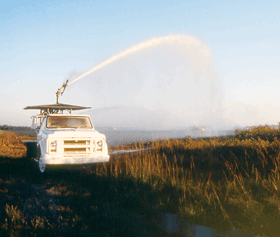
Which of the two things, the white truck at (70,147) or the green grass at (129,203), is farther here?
the white truck at (70,147)

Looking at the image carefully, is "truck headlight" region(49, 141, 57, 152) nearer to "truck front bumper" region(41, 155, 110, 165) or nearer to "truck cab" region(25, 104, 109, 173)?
"truck cab" region(25, 104, 109, 173)

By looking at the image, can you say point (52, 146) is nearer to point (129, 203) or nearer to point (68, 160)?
point (68, 160)

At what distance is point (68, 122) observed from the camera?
35.7 ft

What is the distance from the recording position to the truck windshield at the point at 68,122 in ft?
34.9

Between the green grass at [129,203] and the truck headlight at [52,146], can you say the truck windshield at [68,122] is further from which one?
the green grass at [129,203]

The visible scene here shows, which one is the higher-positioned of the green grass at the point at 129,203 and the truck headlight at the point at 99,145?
the truck headlight at the point at 99,145

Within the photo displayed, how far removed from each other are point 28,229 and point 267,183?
553 centimetres

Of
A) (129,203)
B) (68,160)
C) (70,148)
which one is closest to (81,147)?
(70,148)

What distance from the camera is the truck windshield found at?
10625mm

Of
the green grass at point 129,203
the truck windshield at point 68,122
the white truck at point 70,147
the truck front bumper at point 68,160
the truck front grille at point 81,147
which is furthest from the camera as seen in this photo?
the truck windshield at point 68,122

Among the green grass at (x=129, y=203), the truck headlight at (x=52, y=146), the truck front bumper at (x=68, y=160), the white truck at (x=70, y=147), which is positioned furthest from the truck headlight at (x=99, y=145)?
the truck headlight at (x=52, y=146)

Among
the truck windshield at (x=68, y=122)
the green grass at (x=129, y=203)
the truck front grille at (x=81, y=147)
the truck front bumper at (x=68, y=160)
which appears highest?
the truck windshield at (x=68, y=122)

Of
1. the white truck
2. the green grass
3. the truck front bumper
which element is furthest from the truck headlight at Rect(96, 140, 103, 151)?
the green grass

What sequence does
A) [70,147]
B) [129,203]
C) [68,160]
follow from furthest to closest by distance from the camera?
[70,147], [68,160], [129,203]
